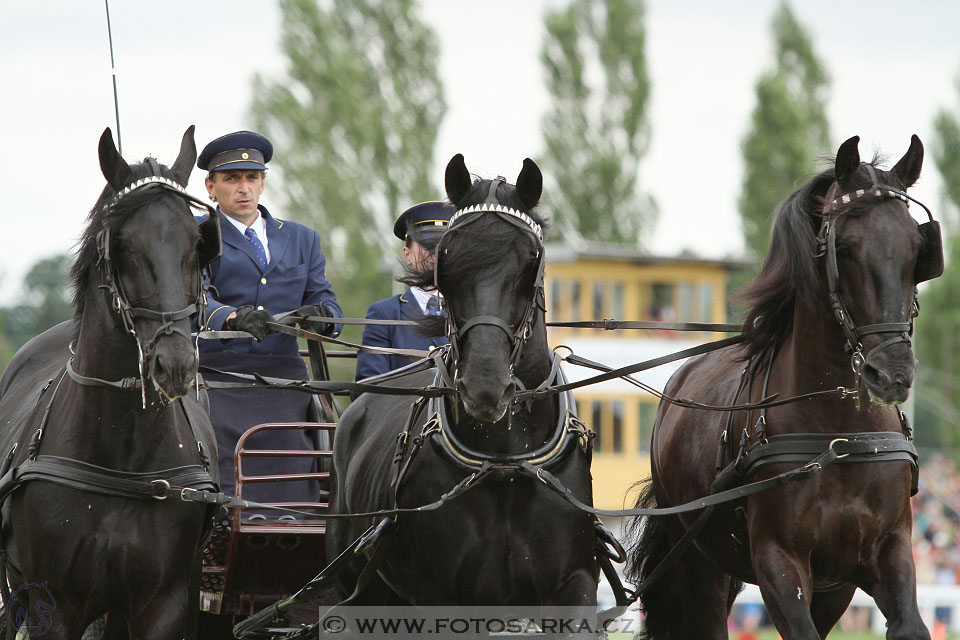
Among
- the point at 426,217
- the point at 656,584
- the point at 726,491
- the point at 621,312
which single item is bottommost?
the point at 656,584

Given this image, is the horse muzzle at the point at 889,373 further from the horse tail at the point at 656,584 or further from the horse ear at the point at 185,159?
the horse ear at the point at 185,159

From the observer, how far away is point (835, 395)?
479 centimetres

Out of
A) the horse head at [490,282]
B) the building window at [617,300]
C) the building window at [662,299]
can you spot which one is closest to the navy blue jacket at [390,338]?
the horse head at [490,282]

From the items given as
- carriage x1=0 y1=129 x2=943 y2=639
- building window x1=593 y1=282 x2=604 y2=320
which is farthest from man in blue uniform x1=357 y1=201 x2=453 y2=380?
building window x1=593 y1=282 x2=604 y2=320

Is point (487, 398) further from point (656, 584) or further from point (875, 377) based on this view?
point (656, 584)

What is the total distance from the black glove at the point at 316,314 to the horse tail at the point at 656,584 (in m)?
1.86

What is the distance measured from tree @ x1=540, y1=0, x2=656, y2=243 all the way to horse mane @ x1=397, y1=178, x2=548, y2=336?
2664 cm

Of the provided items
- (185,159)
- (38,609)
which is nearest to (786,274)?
(185,159)

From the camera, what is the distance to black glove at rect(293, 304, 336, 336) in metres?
5.82

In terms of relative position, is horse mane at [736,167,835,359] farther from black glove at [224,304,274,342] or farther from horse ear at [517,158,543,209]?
black glove at [224,304,274,342]

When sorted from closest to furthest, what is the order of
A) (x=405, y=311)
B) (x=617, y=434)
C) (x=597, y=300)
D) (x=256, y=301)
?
(x=256, y=301) < (x=405, y=311) < (x=617, y=434) < (x=597, y=300)

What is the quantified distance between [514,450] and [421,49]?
25179mm

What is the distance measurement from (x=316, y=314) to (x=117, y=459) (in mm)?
1474

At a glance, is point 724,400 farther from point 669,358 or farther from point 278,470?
point 278,470
